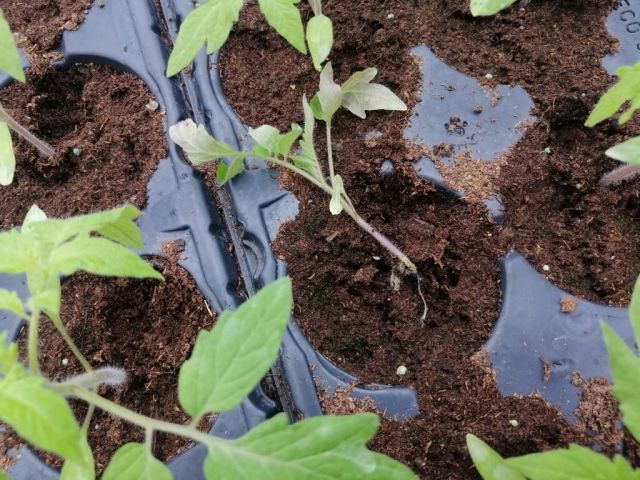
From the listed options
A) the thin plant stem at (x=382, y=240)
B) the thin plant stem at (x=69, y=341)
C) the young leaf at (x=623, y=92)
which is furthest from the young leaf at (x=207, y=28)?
the young leaf at (x=623, y=92)

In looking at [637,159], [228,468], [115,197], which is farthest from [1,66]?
[637,159]

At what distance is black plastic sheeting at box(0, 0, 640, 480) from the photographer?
103 centimetres

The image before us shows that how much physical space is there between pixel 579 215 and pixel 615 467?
0.67 meters

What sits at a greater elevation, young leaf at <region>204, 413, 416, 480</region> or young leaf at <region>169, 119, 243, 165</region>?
young leaf at <region>169, 119, 243, 165</region>

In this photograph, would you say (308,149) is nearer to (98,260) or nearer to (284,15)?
(284,15)

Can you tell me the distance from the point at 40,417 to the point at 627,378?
0.66m

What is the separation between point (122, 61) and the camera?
138cm

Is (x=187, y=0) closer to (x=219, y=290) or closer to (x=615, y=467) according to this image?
(x=219, y=290)

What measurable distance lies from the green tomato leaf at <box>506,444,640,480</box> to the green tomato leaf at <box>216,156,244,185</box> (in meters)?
0.77

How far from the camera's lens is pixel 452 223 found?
1179 mm

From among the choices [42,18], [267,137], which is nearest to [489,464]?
[267,137]

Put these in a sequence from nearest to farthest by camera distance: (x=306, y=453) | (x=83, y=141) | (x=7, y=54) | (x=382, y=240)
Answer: (x=306, y=453), (x=7, y=54), (x=382, y=240), (x=83, y=141)

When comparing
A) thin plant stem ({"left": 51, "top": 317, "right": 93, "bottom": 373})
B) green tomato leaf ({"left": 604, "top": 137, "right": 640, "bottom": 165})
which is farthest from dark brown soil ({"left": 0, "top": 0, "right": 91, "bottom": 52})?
green tomato leaf ({"left": 604, "top": 137, "right": 640, "bottom": 165})

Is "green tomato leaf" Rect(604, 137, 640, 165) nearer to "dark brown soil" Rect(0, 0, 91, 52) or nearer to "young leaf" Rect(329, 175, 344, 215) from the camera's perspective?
"young leaf" Rect(329, 175, 344, 215)
